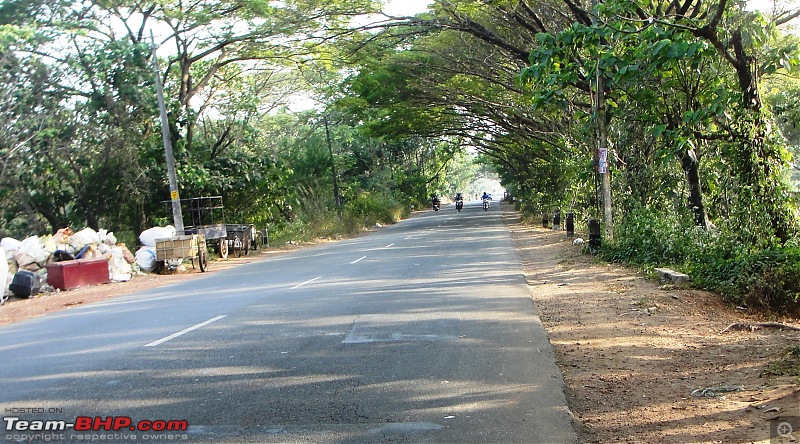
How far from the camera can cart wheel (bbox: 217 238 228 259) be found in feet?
89.3

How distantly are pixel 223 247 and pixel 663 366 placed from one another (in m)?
22.1

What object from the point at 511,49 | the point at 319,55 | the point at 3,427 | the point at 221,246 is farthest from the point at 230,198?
the point at 3,427

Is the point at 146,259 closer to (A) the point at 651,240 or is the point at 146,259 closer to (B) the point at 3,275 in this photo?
(B) the point at 3,275

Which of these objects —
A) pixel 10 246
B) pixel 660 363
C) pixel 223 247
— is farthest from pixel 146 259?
pixel 660 363

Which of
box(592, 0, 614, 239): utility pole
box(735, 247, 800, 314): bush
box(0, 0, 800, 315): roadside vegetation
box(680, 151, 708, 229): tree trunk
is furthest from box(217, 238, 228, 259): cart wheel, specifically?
box(735, 247, 800, 314): bush

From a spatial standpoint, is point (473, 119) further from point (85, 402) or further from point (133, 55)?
point (85, 402)

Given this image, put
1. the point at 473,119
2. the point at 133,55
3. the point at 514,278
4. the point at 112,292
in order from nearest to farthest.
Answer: the point at 514,278, the point at 112,292, the point at 133,55, the point at 473,119

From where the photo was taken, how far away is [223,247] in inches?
1075

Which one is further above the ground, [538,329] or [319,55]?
[319,55]

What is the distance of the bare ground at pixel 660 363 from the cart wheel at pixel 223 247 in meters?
12.9

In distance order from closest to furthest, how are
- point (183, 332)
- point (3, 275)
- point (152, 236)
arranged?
point (183, 332) < point (3, 275) < point (152, 236)

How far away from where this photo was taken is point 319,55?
30.0 metres

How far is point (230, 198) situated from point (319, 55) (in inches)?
292

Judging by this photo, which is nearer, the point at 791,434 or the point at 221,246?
the point at 791,434
